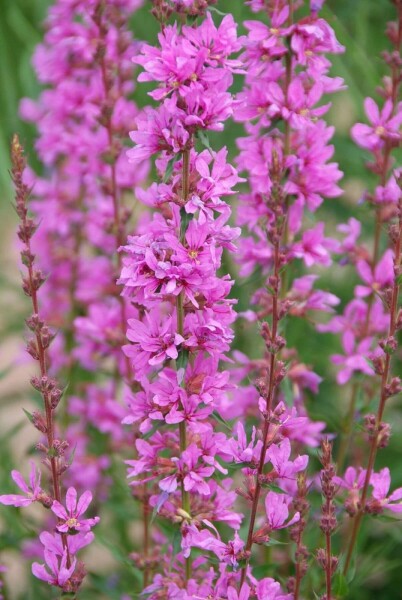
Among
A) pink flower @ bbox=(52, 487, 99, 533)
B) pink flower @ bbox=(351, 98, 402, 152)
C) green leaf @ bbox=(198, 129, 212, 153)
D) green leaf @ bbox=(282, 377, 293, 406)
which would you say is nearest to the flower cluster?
pink flower @ bbox=(351, 98, 402, 152)

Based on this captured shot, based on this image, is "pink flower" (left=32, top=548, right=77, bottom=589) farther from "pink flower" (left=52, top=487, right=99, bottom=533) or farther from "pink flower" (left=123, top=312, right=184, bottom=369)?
"pink flower" (left=123, top=312, right=184, bottom=369)

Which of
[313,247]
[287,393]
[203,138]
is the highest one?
[203,138]

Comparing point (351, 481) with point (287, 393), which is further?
point (287, 393)

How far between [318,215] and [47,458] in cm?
163

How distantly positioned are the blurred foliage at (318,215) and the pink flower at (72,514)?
47 centimetres

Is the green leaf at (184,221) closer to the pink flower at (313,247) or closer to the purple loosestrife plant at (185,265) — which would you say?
the purple loosestrife plant at (185,265)

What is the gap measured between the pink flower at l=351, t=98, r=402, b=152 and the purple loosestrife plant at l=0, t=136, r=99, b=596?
57 centimetres

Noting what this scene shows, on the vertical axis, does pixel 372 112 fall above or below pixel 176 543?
above

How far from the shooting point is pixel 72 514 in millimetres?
1030

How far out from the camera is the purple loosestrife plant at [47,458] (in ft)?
3.19

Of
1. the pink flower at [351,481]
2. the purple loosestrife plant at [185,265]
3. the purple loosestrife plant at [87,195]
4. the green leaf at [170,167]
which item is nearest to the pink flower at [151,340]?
the purple loosestrife plant at [185,265]

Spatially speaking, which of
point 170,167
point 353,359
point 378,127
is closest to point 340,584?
point 353,359

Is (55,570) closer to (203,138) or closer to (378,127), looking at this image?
(203,138)

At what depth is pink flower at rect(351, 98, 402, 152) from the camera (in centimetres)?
135
